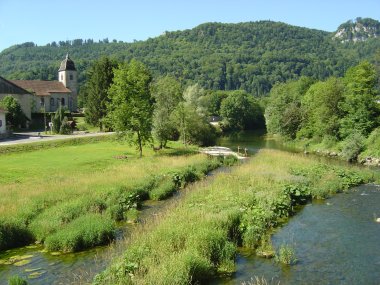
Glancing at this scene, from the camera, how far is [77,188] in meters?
29.2

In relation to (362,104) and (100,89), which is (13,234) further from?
(100,89)

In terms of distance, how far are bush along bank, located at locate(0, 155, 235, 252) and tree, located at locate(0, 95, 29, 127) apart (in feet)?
159

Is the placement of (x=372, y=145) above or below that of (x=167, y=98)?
below

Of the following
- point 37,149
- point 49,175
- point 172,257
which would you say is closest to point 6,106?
point 37,149

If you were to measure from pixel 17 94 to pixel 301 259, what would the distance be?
73.4 m

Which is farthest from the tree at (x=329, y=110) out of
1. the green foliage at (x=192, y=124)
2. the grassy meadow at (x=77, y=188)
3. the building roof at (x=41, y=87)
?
the building roof at (x=41, y=87)

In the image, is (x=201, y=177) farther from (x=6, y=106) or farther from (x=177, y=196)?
(x=6, y=106)

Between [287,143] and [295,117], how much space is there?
570 cm

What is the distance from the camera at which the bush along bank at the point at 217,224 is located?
15750 mm

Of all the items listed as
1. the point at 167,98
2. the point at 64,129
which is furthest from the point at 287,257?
the point at 64,129

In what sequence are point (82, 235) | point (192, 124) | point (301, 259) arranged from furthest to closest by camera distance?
1. point (192, 124)
2. point (82, 235)
3. point (301, 259)

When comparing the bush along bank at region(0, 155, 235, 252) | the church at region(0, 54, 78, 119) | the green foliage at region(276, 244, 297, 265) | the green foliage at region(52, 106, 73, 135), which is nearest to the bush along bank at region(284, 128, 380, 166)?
the bush along bank at region(0, 155, 235, 252)

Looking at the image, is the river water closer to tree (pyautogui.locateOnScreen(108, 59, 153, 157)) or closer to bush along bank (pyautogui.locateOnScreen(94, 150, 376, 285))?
bush along bank (pyautogui.locateOnScreen(94, 150, 376, 285))

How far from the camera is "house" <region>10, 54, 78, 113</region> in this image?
310ft
